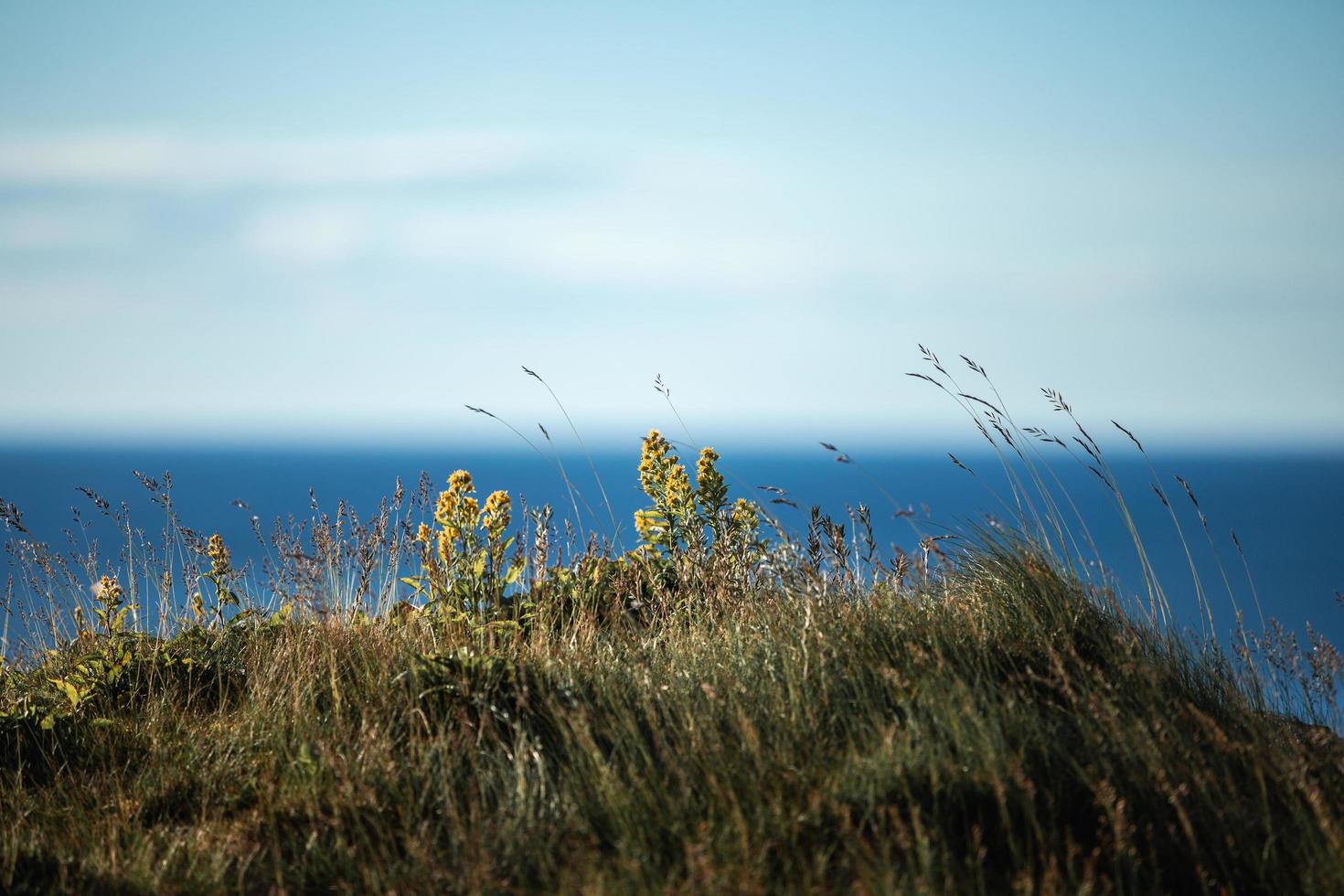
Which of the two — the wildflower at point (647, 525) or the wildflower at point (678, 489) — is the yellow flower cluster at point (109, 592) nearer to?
the wildflower at point (647, 525)

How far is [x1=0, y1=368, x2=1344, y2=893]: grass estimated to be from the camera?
2457 mm

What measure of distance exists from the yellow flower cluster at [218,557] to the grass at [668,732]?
49 mm

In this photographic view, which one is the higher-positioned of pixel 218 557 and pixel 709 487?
pixel 709 487

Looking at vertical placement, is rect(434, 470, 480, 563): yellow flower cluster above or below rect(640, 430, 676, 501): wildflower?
below

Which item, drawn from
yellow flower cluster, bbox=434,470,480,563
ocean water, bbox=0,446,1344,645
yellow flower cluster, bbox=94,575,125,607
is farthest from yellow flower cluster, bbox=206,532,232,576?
ocean water, bbox=0,446,1344,645

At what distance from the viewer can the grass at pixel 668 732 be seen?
246 cm

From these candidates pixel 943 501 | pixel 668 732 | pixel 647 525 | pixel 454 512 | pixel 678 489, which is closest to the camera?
pixel 668 732

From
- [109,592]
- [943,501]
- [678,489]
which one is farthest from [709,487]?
[943,501]

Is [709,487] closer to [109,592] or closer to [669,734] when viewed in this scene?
[669,734]

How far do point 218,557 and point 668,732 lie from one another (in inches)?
131

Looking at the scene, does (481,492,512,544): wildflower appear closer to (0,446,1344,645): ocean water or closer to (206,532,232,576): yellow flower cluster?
(206,532,232,576): yellow flower cluster

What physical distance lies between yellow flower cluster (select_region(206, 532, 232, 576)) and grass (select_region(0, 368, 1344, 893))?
5cm

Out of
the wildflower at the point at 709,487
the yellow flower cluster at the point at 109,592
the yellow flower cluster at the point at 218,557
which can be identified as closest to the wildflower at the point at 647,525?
the wildflower at the point at 709,487

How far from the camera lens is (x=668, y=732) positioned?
320cm
